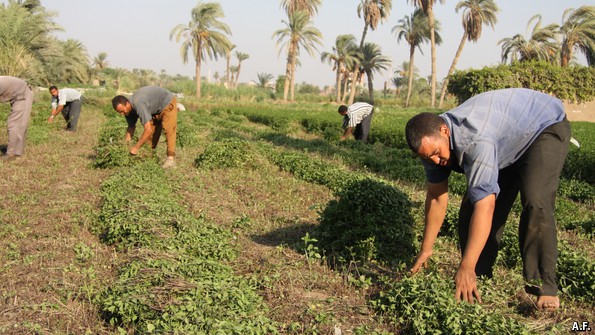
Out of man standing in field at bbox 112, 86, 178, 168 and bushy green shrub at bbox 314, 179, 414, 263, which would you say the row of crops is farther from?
man standing in field at bbox 112, 86, 178, 168

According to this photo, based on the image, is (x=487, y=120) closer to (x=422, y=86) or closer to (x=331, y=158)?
(x=331, y=158)

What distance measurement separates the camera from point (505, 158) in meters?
3.02

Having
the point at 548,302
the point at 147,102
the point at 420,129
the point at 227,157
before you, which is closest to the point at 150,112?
the point at 147,102

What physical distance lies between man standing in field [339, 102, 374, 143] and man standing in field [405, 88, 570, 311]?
7944mm

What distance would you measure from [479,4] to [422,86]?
29.9m

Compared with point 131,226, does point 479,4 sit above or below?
above

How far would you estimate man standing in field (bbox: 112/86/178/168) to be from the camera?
285 inches

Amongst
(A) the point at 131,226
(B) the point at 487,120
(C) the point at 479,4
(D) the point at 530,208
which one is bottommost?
(A) the point at 131,226

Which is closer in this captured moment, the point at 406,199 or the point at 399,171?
the point at 406,199

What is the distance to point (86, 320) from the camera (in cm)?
292

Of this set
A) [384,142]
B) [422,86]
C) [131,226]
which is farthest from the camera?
[422,86]

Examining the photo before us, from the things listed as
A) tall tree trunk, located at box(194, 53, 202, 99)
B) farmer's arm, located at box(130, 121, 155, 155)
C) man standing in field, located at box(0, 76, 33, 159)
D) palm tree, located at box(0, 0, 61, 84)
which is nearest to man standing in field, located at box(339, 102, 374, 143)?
farmer's arm, located at box(130, 121, 155, 155)

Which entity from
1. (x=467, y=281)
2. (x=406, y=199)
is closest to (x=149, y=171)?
(x=406, y=199)

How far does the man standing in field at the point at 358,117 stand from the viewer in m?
11.3
